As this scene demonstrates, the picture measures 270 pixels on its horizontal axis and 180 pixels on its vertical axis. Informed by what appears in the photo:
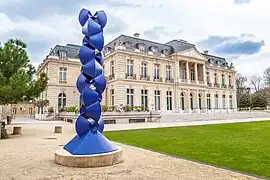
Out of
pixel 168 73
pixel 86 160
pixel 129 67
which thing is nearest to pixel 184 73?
pixel 168 73

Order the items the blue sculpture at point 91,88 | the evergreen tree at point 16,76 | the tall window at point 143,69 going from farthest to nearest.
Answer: the tall window at point 143,69 < the evergreen tree at point 16,76 < the blue sculpture at point 91,88

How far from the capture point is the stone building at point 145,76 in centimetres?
2912

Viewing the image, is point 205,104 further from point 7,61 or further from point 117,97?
point 7,61

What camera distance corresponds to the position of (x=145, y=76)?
3098 centimetres

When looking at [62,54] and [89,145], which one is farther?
[62,54]

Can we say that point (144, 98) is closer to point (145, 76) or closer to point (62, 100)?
point (145, 76)

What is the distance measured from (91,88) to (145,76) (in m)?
24.7

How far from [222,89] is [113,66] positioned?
20317 mm

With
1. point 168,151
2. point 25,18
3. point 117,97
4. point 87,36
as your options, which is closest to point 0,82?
point 25,18

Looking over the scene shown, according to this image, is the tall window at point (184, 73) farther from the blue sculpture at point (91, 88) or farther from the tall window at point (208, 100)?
the blue sculpture at point (91, 88)

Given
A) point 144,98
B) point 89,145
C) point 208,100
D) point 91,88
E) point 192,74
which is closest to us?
point 89,145

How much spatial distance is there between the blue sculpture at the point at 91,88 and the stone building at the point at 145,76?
2147cm

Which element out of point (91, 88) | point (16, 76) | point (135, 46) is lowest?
point (91, 88)

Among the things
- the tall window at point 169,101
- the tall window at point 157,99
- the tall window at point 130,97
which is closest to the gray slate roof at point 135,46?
the tall window at point 130,97
